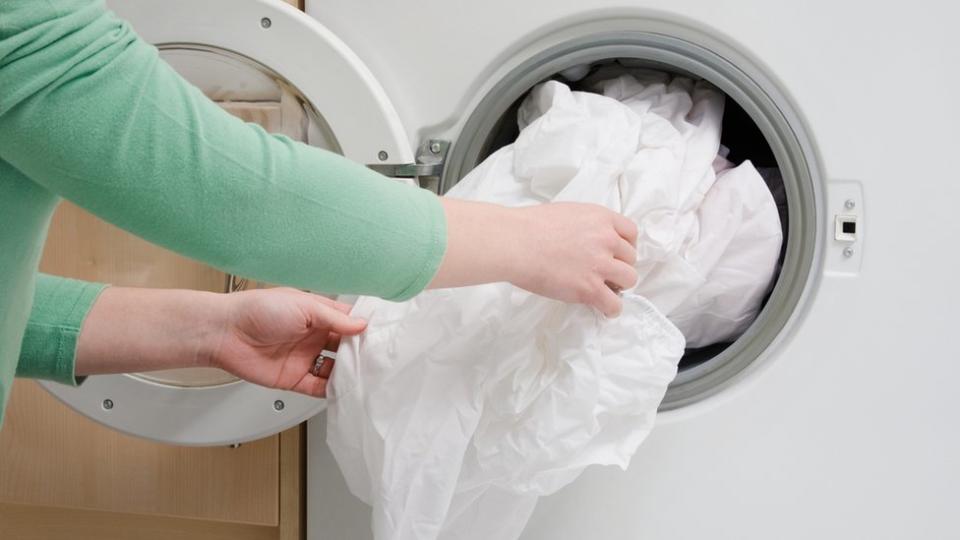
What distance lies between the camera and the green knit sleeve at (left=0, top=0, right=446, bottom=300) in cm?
47

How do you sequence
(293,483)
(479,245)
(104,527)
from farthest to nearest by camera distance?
(104,527) → (293,483) → (479,245)

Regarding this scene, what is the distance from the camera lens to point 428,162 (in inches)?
35.6

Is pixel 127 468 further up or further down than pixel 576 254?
further down

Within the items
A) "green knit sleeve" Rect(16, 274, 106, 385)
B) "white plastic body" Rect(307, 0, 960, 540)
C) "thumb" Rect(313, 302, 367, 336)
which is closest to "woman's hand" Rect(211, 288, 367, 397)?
"thumb" Rect(313, 302, 367, 336)

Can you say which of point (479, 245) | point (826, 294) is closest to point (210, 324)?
point (479, 245)

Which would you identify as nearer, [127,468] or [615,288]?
[615,288]

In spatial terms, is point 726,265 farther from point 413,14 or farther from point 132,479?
point 132,479

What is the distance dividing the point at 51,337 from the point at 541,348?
405mm

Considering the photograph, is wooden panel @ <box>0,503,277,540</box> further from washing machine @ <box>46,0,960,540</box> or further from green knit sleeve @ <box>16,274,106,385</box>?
green knit sleeve @ <box>16,274,106,385</box>

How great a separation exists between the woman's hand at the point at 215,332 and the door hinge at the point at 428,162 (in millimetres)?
136

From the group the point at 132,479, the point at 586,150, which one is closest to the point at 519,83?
the point at 586,150

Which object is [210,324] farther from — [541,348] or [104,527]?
[104,527]

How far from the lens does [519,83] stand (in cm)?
88

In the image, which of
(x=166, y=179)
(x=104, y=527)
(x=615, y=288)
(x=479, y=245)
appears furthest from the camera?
(x=104, y=527)
